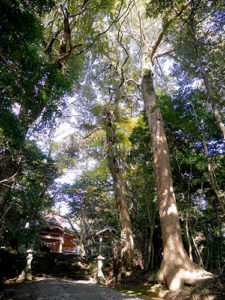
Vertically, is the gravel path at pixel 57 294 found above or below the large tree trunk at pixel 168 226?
below

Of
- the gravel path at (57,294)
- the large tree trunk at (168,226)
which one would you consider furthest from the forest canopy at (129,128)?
the gravel path at (57,294)

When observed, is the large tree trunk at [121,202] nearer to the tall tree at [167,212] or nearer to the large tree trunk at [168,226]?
the tall tree at [167,212]

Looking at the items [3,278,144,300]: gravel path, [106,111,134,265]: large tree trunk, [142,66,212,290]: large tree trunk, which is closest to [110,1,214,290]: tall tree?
[142,66,212,290]: large tree trunk

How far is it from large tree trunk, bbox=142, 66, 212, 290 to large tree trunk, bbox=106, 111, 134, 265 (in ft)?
11.0

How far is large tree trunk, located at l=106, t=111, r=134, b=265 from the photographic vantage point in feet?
26.4

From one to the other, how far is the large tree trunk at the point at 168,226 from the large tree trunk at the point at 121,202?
132 inches

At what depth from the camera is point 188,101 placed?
22.1 ft

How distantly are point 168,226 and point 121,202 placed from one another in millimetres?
4103

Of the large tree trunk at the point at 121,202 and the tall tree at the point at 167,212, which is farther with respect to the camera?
the large tree trunk at the point at 121,202

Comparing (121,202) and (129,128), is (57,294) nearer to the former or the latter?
(121,202)

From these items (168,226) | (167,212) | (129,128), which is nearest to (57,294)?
(168,226)

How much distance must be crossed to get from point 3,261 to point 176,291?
7.14 meters

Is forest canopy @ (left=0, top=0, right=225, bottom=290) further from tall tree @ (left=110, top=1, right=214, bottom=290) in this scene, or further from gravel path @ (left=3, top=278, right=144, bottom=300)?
gravel path @ (left=3, top=278, right=144, bottom=300)

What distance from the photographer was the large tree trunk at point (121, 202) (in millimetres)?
8039
